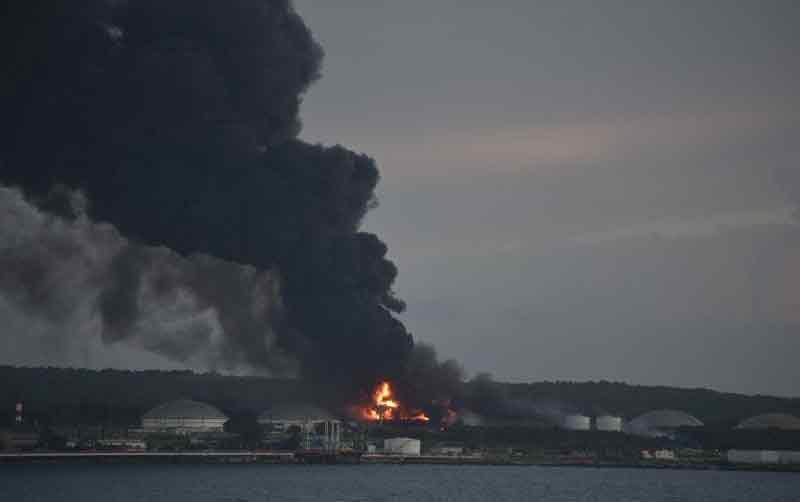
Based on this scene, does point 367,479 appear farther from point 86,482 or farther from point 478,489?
point 86,482

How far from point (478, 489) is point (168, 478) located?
42.7 metres

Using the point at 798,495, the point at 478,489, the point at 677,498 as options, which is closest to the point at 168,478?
the point at 478,489

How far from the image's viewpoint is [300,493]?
172 m

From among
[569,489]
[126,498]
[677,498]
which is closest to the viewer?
[126,498]

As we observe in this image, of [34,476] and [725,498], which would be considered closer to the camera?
[725,498]

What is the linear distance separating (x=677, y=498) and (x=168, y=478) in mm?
68499

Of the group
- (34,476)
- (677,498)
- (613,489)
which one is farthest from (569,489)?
(34,476)

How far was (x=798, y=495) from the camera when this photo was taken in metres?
183

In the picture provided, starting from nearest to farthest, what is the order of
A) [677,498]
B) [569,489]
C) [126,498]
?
[126,498] → [677,498] → [569,489]

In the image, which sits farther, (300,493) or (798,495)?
(798,495)

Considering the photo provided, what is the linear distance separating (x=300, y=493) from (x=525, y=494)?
2875 cm

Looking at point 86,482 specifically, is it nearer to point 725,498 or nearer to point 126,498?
point 126,498

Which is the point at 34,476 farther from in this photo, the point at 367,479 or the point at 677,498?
the point at 677,498

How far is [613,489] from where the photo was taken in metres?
190
